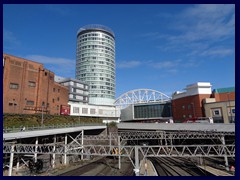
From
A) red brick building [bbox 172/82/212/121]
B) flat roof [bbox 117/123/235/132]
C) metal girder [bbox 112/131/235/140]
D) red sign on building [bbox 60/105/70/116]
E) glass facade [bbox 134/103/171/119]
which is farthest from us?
glass facade [bbox 134/103/171/119]

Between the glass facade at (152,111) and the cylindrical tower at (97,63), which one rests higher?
the cylindrical tower at (97,63)

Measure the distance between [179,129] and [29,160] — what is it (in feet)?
128

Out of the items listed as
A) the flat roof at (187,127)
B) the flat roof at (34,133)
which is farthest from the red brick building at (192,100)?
the flat roof at (34,133)

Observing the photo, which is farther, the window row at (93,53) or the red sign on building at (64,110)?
the window row at (93,53)

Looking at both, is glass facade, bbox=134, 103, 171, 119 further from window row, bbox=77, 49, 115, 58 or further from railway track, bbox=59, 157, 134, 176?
railway track, bbox=59, 157, 134, 176

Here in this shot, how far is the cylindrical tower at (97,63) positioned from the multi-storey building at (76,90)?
107 feet

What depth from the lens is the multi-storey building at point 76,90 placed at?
9356 centimetres

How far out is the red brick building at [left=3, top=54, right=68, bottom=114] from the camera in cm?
5678

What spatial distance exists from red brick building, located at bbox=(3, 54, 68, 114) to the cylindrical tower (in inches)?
2464

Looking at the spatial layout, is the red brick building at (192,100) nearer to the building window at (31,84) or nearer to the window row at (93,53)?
the building window at (31,84)

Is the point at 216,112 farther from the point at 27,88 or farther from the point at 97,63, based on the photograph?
the point at 97,63

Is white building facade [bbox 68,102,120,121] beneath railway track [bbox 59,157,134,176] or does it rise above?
above

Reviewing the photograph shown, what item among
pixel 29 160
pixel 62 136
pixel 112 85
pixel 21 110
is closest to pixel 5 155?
pixel 29 160

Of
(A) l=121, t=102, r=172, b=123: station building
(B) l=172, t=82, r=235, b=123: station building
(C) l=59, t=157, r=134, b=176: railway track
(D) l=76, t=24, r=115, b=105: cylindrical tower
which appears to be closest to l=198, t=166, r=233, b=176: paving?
(C) l=59, t=157, r=134, b=176: railway track
